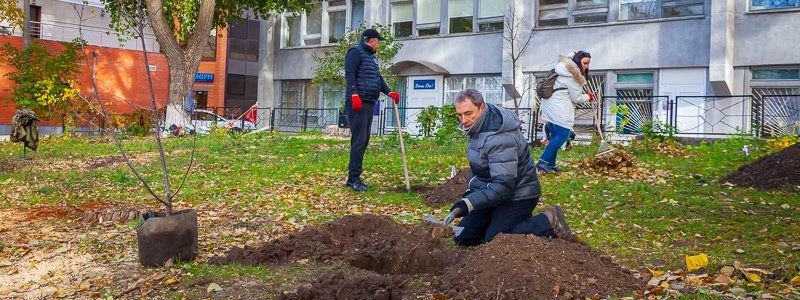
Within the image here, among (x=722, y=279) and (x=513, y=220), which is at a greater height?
(x=513, y=220)

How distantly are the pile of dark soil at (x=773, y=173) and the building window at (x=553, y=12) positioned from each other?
16.3m

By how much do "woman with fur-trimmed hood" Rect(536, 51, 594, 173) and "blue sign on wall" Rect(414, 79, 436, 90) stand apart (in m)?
18.7

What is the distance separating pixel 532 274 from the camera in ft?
15.9

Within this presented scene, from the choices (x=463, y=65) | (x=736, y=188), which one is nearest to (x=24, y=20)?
(x=463, y=65)

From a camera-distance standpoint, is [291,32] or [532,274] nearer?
[532,274]

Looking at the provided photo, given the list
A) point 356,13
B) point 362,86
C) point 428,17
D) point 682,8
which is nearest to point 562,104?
point 362,86

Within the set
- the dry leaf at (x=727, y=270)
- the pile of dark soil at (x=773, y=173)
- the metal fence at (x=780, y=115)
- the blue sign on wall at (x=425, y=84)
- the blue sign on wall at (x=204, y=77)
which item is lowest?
the dry leaf at (x=727, y=270)

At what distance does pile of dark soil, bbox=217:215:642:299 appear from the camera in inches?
189

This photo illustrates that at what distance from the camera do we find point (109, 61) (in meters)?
40.1

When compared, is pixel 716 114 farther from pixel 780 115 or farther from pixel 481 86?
pixel 481 86

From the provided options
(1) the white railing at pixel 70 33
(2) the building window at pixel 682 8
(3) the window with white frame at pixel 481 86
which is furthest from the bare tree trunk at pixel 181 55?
(2) the building window at pixel 682 8

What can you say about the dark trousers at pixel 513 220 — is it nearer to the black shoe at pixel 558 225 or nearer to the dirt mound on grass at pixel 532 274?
the black shoe at pixel 558 225

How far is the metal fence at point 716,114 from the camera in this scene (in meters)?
21.8

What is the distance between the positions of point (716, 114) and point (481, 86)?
8703 mm
